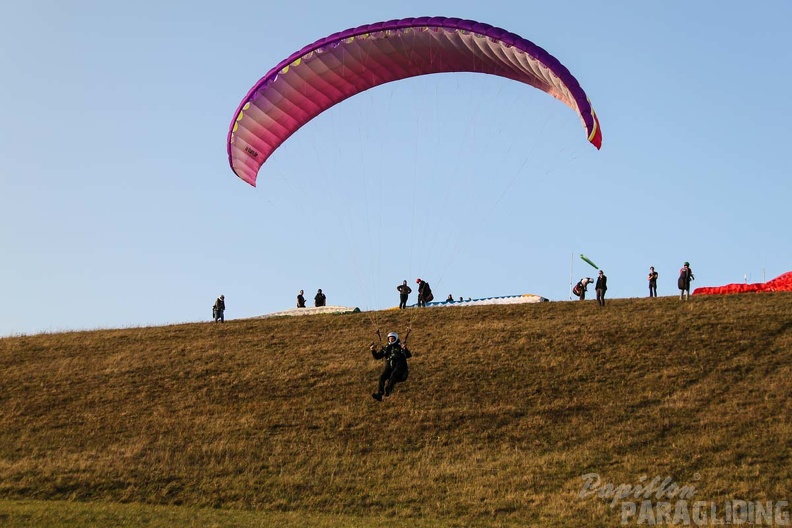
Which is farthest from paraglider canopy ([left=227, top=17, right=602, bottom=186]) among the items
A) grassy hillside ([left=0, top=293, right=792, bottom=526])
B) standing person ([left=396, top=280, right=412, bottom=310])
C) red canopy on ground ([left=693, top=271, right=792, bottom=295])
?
red canopy on ground ([left=693, top=271, right=792, bottom=295])

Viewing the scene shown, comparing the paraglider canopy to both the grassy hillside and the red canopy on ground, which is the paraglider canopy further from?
the red canopy on ground

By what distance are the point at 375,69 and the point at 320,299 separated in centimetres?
1809

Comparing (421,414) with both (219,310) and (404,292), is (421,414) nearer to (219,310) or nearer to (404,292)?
(404,292)

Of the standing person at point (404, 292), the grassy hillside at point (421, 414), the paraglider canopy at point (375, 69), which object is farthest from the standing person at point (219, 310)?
the paraglider canopy at point (375, 69)

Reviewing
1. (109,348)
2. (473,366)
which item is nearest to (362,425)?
(473,366)

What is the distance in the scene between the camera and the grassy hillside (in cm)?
2223

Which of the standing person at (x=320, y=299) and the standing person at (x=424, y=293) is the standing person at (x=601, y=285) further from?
the standing person at (x=320, y=299)

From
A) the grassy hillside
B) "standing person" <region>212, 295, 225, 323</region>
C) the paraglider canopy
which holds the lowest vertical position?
the grassy hillside

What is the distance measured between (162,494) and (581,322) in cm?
1812

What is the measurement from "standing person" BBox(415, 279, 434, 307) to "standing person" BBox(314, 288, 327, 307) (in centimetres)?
503

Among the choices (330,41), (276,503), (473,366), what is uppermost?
(330,41)

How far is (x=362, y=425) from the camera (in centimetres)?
2773

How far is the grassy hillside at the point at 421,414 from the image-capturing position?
22.2 meters

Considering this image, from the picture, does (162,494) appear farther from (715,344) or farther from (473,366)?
(715,344)
